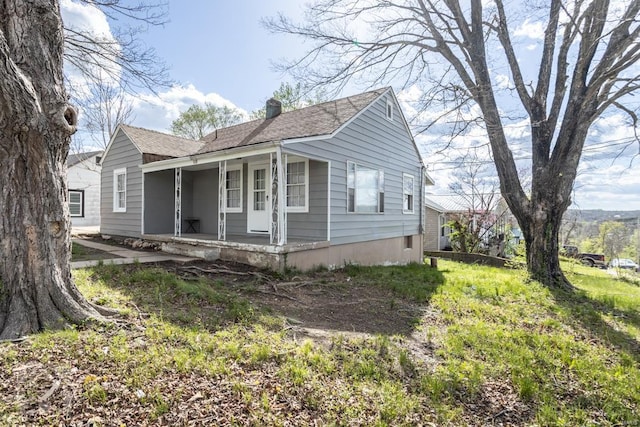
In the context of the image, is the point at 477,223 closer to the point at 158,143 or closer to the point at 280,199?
the point at 280,199

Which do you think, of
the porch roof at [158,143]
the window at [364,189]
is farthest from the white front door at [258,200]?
the porch roof at [158,143]

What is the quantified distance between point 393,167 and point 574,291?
5.97m

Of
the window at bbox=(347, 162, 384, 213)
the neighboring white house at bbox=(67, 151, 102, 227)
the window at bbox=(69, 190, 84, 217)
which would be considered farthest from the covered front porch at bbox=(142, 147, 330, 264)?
the window at bbox=(69, 190, 84, 217)

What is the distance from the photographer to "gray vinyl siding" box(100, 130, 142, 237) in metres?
10.9

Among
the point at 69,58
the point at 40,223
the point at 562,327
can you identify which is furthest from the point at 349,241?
the point at 69,58

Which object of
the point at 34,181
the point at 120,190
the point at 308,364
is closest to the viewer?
the point at 308,364

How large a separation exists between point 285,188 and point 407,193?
6.28 m

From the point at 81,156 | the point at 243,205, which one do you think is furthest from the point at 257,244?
the point at 81,156

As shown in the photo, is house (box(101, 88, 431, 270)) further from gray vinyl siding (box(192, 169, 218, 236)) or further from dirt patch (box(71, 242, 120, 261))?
dirt patch (box(71, 242, 120, 261))

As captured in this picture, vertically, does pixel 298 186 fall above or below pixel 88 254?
above

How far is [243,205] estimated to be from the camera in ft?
33.5

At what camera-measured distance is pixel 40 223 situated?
3.45 meters

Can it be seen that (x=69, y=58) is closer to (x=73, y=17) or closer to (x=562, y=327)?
(x=73, y=17)

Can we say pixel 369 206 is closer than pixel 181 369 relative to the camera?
No
